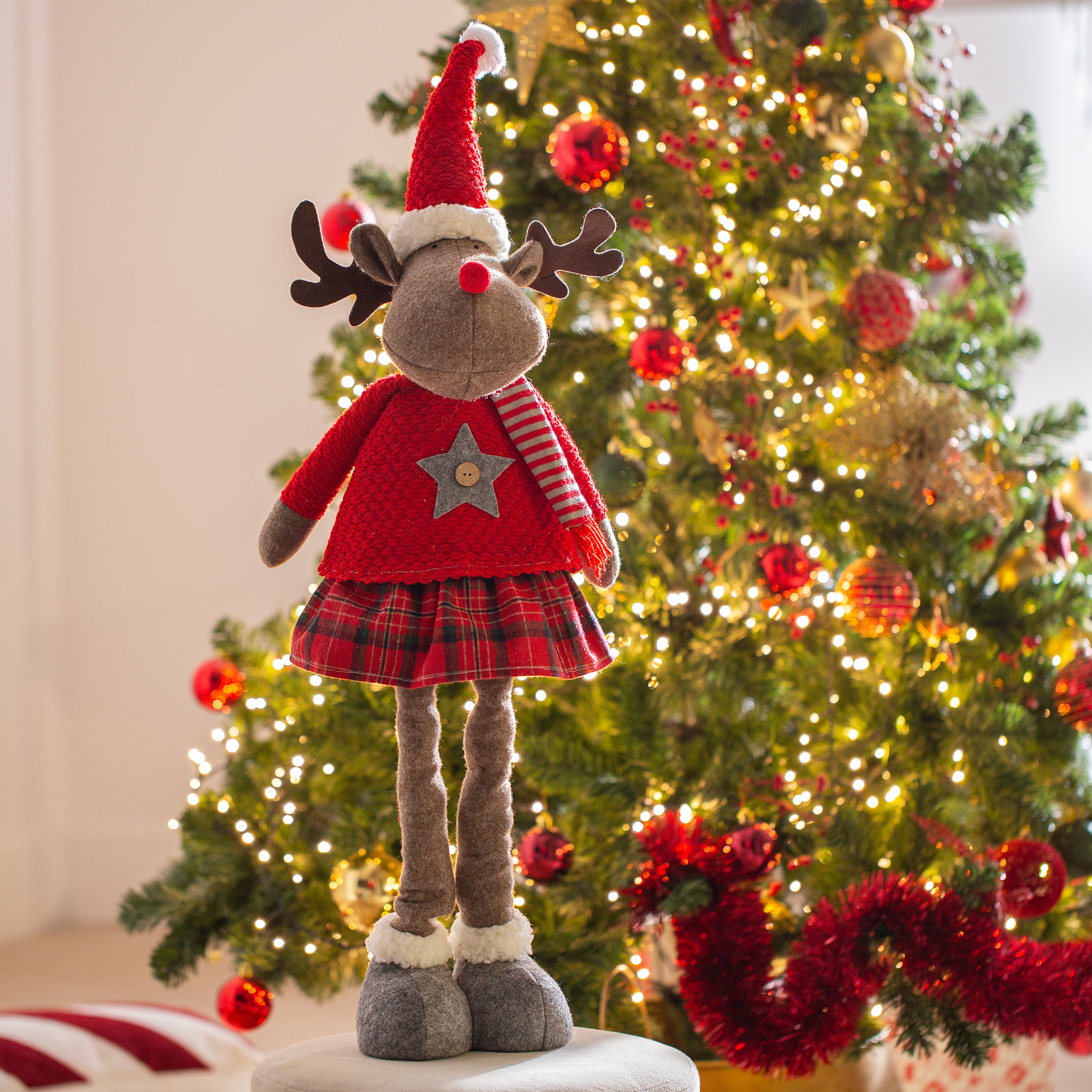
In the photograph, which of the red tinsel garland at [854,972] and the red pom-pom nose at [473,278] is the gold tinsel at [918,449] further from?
the red pom-pom nose at [473,278]

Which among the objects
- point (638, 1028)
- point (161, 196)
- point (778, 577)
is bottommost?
point (638, 1028)

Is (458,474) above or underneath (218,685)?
above

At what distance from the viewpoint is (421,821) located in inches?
31.5

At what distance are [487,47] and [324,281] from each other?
0.75ft

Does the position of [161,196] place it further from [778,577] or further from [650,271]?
[778,577]

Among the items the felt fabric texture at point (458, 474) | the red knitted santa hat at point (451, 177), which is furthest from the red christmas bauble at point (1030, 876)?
the red knitted santa hat at point (451, 177)

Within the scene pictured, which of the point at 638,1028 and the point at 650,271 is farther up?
the point at 650,271

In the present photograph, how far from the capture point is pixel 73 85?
2188 mm

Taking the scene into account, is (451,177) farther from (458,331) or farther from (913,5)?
(913,5)

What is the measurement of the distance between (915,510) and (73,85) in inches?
72.8

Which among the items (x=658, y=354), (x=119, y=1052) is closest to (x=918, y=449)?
(x=658, y=354)

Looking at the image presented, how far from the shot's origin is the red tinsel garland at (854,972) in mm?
917

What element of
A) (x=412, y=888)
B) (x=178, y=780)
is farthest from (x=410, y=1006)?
(x=178, y=780)

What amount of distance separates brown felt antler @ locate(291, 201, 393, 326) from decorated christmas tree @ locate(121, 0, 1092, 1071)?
1.44ft
